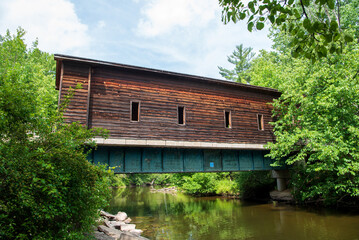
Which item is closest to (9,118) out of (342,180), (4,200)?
(4,200)

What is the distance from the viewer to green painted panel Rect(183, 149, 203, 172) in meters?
15.1

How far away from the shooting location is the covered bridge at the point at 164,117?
509 inches

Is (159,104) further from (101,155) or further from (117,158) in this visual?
(101,155)

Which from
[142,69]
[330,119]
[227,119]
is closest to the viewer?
[142,69]

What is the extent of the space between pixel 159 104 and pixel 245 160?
732cm

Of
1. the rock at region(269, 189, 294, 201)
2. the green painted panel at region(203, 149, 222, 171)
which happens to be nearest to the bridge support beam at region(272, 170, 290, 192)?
the rock at region(269, 189, 294, 201)

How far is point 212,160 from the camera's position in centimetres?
1603

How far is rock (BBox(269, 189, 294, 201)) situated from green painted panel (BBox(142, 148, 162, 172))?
38.5 feet

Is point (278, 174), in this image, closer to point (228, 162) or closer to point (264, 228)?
point (228, 162)

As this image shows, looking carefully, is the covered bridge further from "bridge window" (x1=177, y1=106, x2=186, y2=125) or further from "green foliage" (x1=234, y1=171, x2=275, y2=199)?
"green foliage" (x1=234, y1=171, x2=275, y2=199)

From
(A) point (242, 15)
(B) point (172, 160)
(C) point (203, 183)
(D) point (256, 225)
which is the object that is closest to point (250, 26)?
(A) point (242, 15)

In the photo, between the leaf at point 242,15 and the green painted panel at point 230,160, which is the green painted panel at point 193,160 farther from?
the leaf at point 242,15

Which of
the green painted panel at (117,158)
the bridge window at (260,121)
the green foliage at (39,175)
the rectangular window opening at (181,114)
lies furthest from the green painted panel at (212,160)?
the green foliage at (39,175)

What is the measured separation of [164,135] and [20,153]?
359 inches
